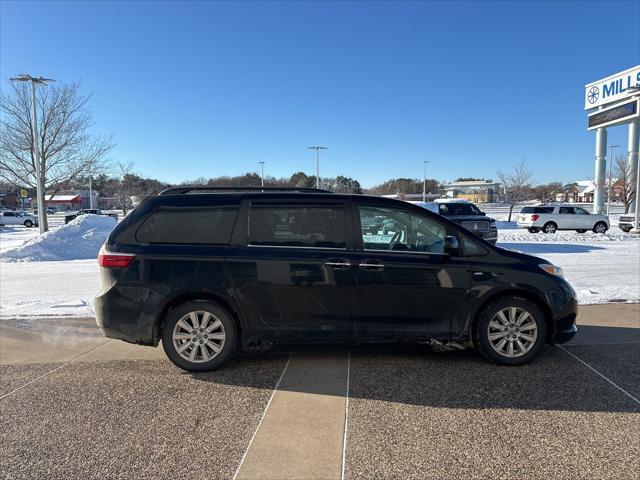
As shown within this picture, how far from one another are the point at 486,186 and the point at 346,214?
127 metres

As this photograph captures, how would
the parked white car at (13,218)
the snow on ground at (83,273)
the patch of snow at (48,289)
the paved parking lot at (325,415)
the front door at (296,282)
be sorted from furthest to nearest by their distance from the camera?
the parked white car at (13,218), the snow on ground at (83,273), the patch of snow at (48,289), the front door at (296,282), the paved parking lot at (325,415)

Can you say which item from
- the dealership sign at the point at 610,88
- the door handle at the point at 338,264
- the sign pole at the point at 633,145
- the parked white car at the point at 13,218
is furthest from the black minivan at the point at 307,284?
the parked white car at the point at 13,218

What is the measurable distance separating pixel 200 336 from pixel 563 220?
24.8 m

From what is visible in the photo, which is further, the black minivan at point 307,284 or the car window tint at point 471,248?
the car window tint at point 471,248

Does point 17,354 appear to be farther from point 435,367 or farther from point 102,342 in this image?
point 435,367

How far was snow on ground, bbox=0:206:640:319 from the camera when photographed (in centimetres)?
717

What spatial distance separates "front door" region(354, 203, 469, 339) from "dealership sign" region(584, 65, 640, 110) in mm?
36489

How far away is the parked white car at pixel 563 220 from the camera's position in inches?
944

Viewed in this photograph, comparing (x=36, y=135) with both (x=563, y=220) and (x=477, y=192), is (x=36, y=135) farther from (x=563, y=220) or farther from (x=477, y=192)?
(x=477, y=192)

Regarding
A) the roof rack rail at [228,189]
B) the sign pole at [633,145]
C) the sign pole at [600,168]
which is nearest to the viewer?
the roof rack rail at [228,189]

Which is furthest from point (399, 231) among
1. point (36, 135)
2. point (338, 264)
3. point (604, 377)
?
point (36, 135)

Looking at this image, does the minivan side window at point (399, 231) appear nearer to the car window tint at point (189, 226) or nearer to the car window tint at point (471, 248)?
the car window tint at point (471, 248)

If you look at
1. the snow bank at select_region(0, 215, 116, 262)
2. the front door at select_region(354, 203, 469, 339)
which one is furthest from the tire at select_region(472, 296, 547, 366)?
the snow bank at select_region(0, 215, 116, 262)

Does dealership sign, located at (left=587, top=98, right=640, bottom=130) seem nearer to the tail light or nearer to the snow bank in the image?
the snow bank
